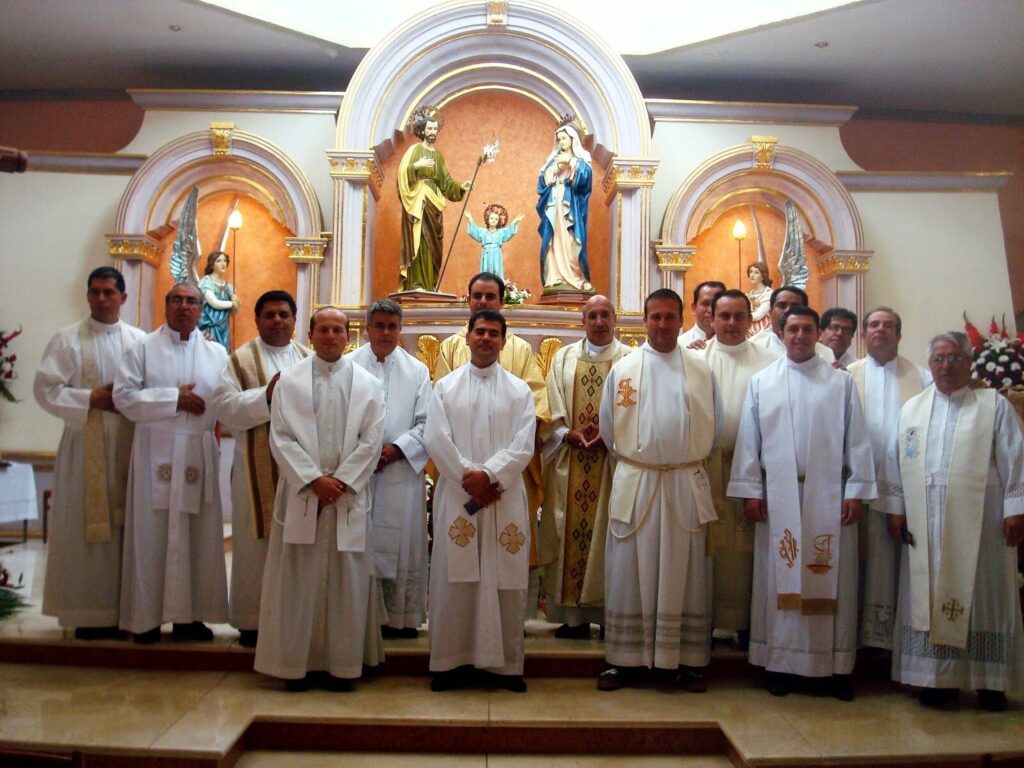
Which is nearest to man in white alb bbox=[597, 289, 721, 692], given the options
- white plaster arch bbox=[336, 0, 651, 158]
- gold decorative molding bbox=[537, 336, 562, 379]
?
gold decorative molding bbox=[537, 336, 562, 379]

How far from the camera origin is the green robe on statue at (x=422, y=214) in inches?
363

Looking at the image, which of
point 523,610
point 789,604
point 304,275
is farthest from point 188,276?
point 789,604

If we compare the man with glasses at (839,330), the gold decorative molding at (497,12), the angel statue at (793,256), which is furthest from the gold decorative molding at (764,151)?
the man with glasses at (839,330)

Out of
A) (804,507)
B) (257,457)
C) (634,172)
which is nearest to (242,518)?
(257,457)

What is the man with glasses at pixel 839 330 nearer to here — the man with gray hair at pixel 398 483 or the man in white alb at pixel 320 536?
the man with gray hair at pixel 398 483

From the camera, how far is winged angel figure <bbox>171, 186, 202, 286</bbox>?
379 inches

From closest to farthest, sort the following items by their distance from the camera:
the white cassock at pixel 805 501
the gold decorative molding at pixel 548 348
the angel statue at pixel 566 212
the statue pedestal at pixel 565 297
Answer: the white cassock at pixel 805 501 → the gold decorative molding at pixel 548 348 → the statue pedestal at pixel 565 297 → the angel statue at pixel 566 212

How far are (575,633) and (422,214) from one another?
5046mm

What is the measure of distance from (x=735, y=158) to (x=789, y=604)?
A: 6303 millimetres

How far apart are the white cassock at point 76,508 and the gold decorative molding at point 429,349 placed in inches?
127

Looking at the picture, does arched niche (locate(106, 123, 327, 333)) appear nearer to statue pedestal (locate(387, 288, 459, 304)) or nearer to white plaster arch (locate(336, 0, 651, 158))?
white plaster arch (locate(336, 0, 651, 158))

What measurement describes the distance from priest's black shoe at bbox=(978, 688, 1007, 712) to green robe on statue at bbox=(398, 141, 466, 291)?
6.07 m

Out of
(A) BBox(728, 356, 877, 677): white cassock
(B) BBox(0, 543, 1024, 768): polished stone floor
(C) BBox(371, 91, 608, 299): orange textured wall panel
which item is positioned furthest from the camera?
(C) BBox(371, 91, 608, 299): orange textured wall panel

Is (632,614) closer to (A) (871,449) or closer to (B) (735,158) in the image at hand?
(A) (871,449)
